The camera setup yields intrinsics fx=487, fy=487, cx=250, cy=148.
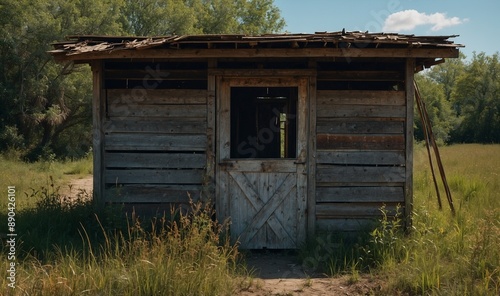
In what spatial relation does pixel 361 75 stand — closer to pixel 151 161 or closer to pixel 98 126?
pixel 151 161

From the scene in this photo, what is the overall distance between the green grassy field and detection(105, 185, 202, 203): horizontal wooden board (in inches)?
14.2

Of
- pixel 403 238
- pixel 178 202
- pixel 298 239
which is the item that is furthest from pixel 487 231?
pixel 178 202

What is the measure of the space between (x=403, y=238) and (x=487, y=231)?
121 centimetres

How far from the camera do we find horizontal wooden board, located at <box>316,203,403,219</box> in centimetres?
721

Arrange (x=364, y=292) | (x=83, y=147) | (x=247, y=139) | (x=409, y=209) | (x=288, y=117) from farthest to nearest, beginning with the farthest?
(x=83, y=147), (x=247, y=139), (x=288, y=117), (x=409, y=209), (x=364, y=292)

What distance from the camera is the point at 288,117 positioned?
9812mm

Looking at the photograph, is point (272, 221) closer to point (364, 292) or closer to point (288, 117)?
point (364, 292)

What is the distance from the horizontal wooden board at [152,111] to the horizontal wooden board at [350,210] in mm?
2389

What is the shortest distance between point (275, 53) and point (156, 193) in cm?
269

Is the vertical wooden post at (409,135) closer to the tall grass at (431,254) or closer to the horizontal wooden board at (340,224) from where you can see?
the tall grass at (431,254)

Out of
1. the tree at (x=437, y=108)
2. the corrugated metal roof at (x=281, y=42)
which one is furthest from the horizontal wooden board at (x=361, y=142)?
the tree at (x=437, y=108)

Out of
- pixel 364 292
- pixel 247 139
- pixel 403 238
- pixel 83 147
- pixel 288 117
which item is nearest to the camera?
pixel 364 292

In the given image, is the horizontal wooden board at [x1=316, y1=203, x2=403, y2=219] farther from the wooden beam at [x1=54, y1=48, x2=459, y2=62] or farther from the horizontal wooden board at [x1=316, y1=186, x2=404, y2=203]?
the wooden beam at [x1=54, y1=48, x2=459, y2=62]

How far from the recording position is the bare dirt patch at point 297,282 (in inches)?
216
